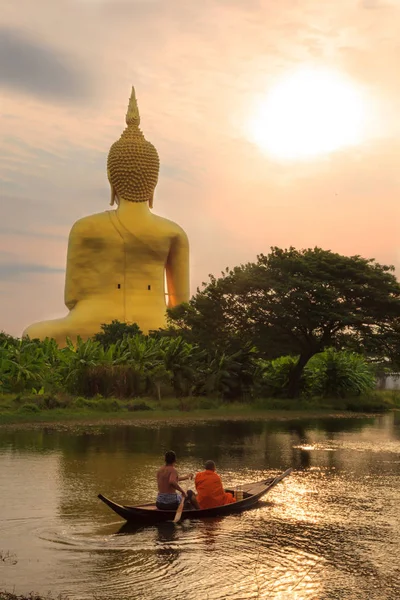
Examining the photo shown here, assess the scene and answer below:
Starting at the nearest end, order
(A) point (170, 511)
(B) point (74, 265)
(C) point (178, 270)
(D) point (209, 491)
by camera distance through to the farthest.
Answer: (A) point (170, 511) → (D) point (209, 491) → (B) point (74, 265) → (C) point (178, 270)

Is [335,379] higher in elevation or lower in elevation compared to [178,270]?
lower

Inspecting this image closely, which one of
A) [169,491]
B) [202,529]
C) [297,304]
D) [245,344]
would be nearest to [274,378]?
[245,344]

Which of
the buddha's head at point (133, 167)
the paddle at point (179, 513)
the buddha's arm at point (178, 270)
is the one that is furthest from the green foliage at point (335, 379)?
the paddle at point (179, 513)

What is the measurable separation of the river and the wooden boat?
13 cm

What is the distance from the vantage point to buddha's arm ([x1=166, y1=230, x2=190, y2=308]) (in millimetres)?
45053

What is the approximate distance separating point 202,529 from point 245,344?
2200 centimetres

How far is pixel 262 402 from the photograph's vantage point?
97.8ft

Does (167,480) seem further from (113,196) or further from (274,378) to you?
(113,196)

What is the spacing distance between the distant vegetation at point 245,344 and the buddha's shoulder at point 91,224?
38.6 ft

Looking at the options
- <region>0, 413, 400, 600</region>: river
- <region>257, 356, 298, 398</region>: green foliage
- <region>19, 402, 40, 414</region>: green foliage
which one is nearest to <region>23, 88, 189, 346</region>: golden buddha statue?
<region>257, 356, 298, 398</region>: green foliage

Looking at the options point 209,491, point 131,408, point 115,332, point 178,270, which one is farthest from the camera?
point 178,270

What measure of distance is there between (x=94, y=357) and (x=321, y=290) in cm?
845

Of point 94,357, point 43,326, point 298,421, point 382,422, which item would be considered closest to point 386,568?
point 298,421

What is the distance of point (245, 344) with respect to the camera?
31.8m
